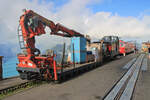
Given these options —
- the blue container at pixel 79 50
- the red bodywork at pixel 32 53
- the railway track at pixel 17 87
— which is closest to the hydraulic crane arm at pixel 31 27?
the red bodywork at pixel 32 53

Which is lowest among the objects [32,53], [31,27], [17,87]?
[17,87]

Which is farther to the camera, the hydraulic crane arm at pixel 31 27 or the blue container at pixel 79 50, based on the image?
the blue container at pixel 79 50

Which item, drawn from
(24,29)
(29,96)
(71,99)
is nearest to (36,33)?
(24,29)

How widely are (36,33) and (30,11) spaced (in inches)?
45.4

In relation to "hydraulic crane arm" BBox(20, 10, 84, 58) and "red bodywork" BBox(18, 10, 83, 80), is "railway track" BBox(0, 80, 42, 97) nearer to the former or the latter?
"red bodywork" BBox(18, 10, 83, 80)

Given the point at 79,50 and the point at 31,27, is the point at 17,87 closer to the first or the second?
the point at 31,27

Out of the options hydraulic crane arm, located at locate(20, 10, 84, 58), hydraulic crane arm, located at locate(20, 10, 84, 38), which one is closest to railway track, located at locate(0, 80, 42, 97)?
hydraulic crane arm, located at locate(20, 10, 84, 58)

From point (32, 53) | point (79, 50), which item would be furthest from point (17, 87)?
point (79, 50)

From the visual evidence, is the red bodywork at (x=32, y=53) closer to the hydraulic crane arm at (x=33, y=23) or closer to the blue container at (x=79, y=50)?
the hydraulic crane arm at (x=33, y=23)

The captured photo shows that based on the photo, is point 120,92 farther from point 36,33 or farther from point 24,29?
point 24,29

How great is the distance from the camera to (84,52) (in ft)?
32.2

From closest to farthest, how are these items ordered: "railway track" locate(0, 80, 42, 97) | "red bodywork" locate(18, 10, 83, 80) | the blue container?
"railway track" locate(0, 80, 42, 97)
"red bodywork" locate(18, 10, 83, 80)
the blue container

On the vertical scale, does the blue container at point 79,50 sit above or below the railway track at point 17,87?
above

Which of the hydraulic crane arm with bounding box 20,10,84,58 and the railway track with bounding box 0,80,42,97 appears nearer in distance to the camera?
the railway track with bounding box 0,80,42,97
